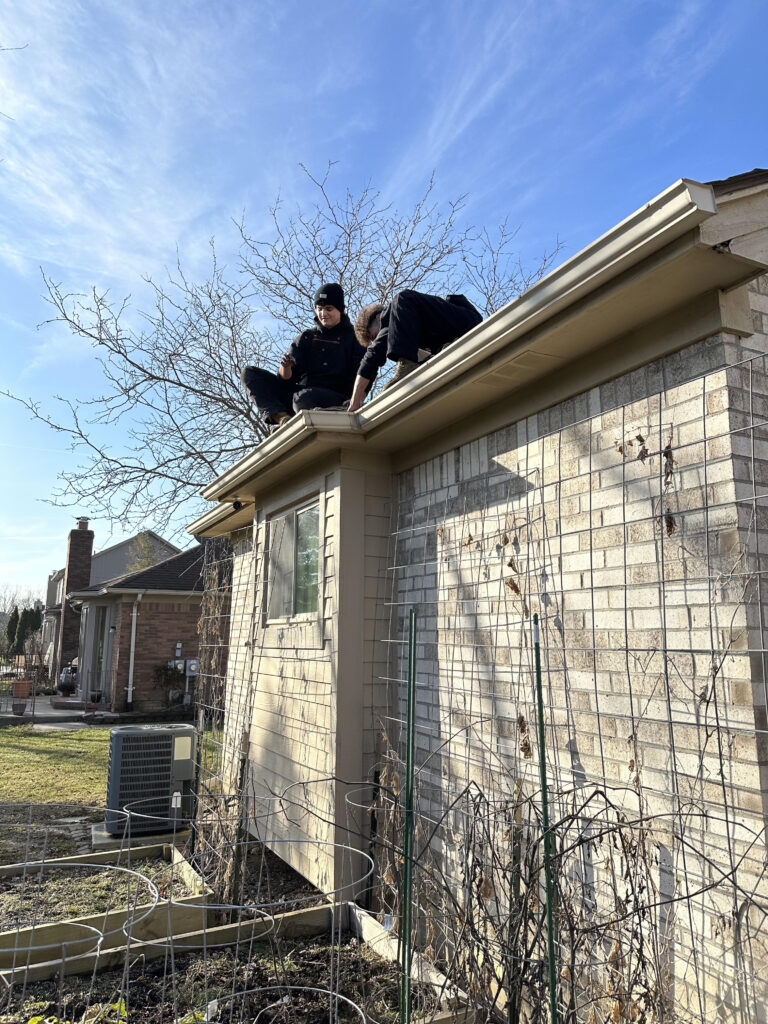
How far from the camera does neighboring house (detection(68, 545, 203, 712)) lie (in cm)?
1817

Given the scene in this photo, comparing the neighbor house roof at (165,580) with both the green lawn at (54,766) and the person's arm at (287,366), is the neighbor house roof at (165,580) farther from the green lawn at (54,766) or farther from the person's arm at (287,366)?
the person's arm at (287,366)

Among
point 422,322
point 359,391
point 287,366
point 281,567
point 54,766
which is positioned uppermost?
point 287,366

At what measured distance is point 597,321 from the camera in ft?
9.95

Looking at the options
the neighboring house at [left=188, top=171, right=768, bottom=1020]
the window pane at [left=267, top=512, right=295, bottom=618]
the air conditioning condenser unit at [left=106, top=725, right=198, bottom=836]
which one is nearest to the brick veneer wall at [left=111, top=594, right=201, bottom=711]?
the air conditioning condenser unit at [left=106, top=725, right=198, bottom=836]

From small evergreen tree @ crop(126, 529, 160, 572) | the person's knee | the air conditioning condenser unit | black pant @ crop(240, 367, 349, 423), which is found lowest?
the air conditioning condenser unit

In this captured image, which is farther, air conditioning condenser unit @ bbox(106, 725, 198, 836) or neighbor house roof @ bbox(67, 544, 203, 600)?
neighbor house roof @ bbox(67, 544, 203, 600)

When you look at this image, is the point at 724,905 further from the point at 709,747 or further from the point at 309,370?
the point at 309,370

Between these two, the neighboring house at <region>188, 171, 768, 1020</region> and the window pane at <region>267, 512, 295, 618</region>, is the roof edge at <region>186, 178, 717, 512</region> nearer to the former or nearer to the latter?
the neighboring house at <region>188, 171, 768, 1020</region>

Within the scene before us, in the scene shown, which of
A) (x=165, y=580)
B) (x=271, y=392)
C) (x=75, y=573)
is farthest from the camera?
(x=75, y=573)

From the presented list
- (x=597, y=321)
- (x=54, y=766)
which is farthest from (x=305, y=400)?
(x=54, y=766)

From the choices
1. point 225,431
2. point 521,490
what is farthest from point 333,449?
point 225,431

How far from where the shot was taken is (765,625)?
244 cm

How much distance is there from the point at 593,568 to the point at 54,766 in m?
9.83

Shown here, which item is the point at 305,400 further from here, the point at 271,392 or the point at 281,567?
the point at 281,567
